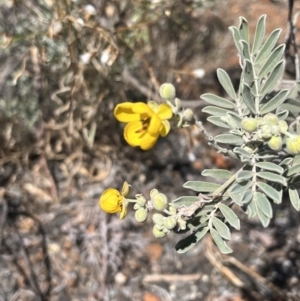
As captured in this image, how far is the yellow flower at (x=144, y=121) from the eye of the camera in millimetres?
1005

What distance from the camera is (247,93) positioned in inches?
40.8

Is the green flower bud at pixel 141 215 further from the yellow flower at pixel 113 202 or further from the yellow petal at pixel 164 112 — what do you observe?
the yellow petal at pixel 164 112

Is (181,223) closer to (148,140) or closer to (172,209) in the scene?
(172,209)

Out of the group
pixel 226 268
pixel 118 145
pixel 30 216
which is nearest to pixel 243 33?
pixel 226 268

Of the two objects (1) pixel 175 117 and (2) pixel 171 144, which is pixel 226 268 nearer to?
(2) pixel 171 144

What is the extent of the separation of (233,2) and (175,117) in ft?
6.85

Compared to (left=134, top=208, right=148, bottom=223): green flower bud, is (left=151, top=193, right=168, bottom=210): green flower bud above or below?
above

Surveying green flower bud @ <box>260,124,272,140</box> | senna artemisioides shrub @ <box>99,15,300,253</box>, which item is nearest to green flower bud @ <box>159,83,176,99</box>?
senna artemisioides shrub @ <box>99,15,300,253</box>

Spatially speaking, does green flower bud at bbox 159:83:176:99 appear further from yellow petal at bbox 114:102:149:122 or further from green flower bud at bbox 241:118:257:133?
green flower bud at bbox 241:118:257:133

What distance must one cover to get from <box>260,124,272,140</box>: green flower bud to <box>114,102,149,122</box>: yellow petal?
23 centimetres

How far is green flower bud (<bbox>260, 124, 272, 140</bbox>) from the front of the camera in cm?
96

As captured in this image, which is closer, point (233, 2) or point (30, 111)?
point (30, 111)

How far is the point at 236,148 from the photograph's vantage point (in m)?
1.02

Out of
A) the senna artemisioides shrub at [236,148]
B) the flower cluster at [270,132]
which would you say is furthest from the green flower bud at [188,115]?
the flower cluster at [270,132]
